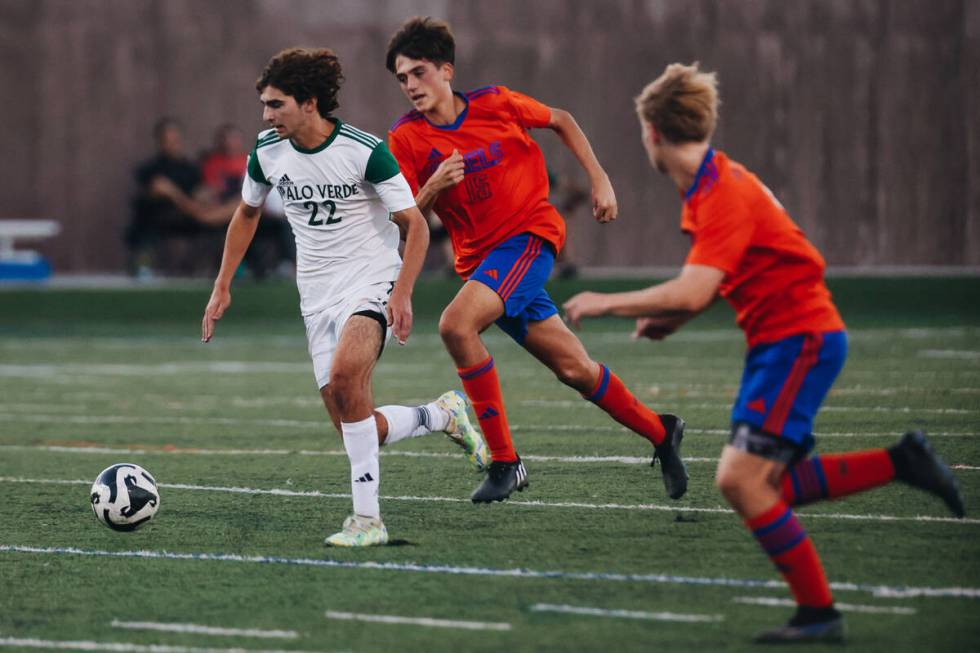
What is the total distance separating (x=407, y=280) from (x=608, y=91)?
17120 mm

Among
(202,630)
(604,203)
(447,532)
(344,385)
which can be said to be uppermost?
(604,203)

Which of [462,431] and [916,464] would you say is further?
[462,431]

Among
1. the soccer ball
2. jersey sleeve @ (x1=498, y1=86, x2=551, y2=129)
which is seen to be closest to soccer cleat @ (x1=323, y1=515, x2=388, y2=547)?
the soccer ball

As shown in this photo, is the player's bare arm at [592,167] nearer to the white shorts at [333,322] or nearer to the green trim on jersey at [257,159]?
the white shorts at [333,322]

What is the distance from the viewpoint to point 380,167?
A: 6.68 meters

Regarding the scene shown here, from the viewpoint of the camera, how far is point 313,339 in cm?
684

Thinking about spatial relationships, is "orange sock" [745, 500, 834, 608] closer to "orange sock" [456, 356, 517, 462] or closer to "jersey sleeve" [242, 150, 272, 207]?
"orange sock" [456, 356, 517, 462]

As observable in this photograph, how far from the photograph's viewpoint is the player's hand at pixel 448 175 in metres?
7.14

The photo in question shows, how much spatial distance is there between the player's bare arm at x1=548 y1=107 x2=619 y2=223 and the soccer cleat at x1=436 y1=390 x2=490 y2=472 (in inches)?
42.3

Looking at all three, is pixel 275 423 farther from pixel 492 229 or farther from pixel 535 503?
pixel 535 503

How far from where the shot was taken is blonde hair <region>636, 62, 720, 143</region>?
514cm

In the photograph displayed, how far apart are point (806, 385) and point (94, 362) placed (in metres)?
11.6

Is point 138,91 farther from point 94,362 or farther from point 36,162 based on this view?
point 94,362

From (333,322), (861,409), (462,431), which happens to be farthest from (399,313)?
(861,409)
